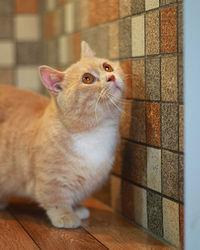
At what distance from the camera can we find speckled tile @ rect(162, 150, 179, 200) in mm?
1289

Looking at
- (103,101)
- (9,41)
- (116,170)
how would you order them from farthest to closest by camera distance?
1. (9,41)
2. (116,170)
3. (103,101)

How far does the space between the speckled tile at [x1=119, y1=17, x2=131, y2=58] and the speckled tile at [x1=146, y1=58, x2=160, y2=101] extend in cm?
17

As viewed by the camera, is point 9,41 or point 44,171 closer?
point 44,171

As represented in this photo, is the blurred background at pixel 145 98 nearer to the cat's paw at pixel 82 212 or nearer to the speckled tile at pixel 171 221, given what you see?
the speckled tile at pixel 171 221

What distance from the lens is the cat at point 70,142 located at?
4.86ft

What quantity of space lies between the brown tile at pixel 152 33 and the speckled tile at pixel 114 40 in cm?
26

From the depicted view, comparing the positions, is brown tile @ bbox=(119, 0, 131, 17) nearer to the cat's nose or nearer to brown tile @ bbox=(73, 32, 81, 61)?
Answer: the cat's nose

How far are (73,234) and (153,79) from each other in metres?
0.60

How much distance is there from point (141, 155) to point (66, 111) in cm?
31

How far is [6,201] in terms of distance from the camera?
5.94ft

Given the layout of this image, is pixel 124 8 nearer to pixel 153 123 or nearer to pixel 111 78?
pixel 111 78
